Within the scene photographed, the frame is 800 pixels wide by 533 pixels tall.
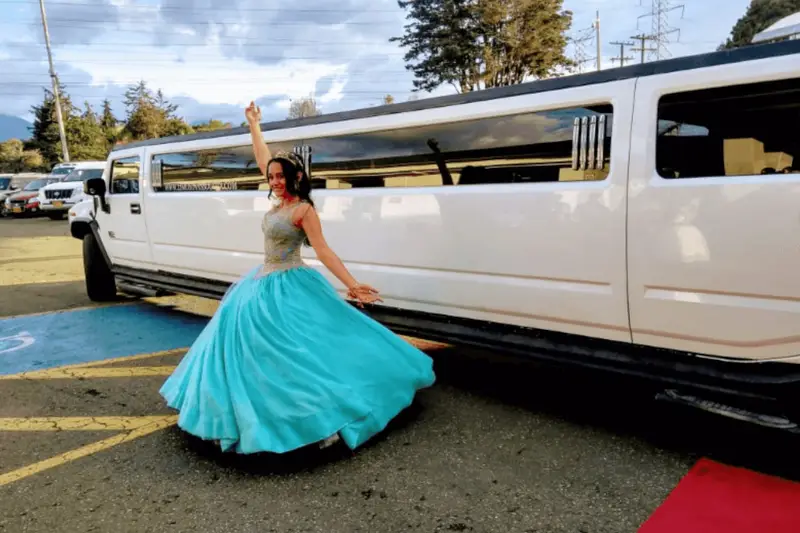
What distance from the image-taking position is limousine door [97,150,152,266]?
6.74m

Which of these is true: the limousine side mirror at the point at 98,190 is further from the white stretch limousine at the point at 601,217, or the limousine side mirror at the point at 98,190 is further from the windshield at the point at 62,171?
the windshield at the point at 62,171

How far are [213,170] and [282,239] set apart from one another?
243 centimetres

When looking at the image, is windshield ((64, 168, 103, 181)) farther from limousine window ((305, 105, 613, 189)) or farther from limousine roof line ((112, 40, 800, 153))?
limousine window ((305, 105, 613, 189))

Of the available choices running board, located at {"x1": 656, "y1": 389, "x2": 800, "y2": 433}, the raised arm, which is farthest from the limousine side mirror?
running board, located at {"x1": 656, "y1": 389, "x2": 800, "y2": 433}

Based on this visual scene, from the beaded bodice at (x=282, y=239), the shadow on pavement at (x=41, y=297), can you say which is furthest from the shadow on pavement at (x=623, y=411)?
the shadow on pavement at (x=41, y=297)

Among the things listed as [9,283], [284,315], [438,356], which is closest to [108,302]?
[9,283]

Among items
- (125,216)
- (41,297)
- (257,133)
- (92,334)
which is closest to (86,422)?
(257,133)

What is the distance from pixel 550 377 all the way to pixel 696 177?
207cm

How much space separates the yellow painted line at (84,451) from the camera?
314 cm

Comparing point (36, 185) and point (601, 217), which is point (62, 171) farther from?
point (601, 217)

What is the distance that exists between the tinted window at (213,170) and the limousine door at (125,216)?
1.45ft

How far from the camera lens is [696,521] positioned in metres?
2.53

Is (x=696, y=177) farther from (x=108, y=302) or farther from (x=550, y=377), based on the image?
(x=108, y=302)

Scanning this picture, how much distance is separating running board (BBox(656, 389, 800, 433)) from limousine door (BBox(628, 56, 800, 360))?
0.78 ft
